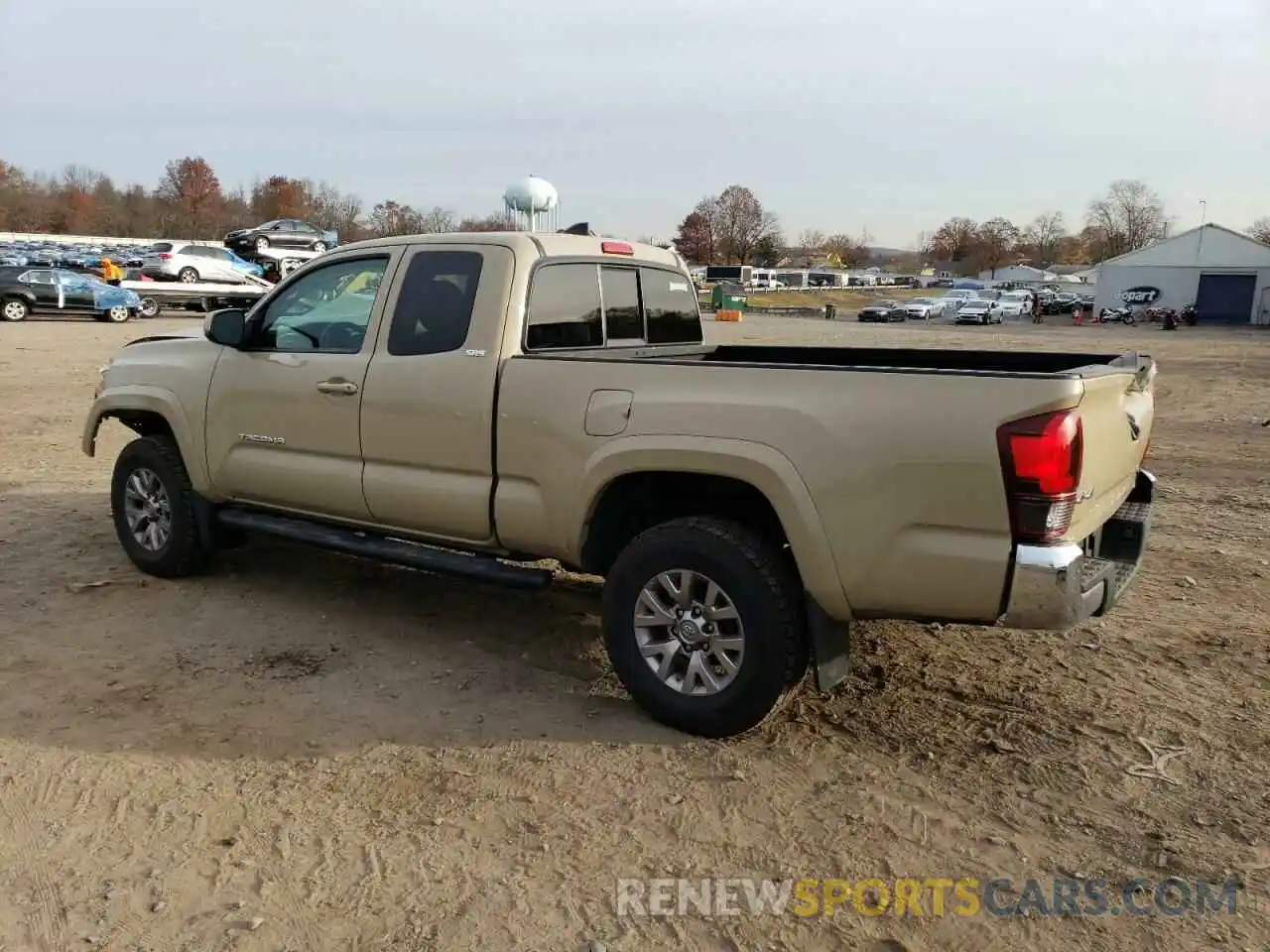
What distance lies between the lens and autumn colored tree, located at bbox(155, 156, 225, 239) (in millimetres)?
92188

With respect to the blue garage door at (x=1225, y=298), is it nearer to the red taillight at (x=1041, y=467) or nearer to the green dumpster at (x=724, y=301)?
the green dumpster at (x=724, y=301)

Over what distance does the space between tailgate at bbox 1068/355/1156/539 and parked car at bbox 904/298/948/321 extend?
54663mm

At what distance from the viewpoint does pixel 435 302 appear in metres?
4.68

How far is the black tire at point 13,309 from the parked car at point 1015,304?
50758 mm

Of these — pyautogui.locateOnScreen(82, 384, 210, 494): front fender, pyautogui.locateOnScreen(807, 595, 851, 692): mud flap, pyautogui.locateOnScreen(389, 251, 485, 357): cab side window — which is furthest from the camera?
pyautogui.locateOnScreen(82, 384, 210, 494): front fender

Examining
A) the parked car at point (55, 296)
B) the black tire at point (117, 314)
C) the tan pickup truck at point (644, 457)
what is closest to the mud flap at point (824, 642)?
the tan pickup truck at point (644, 457)

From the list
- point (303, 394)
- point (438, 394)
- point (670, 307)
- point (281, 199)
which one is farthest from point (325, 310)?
point (281, 199)

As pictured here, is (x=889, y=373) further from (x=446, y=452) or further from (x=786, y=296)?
(x=786, y=296)

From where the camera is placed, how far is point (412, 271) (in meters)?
4.82

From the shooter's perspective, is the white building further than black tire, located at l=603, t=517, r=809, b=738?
Yes

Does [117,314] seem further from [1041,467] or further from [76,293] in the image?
[1041,467]

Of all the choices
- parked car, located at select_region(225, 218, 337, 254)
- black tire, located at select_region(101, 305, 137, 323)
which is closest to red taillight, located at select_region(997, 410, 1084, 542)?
black tire, located at select_region(101, 305, 137, 323)

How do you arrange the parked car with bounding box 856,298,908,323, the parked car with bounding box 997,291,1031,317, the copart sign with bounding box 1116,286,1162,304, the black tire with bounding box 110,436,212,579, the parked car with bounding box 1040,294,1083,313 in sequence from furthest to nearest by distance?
the parked car with bounding box 1040,294,1083,313, the copart sign with bounding box 1116,286,1162,304, the parked car with bounding box 997,291,1031,317, the parked car with bounding box 856,298,908,323, the black tire with bounding box 110,436,212,579

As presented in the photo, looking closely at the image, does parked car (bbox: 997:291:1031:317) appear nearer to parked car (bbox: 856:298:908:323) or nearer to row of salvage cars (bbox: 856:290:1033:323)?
row of salvage cars (bbox: 856:290:1033:323)
